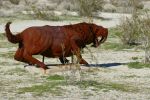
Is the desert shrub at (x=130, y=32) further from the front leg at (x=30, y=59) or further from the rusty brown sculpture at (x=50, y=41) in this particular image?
the front leg at (x=30, y=59)

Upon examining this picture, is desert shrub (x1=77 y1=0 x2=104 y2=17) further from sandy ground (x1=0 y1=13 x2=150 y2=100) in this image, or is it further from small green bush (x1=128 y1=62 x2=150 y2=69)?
small green bush (x1=128 y1=62 x2=150 y2=69)

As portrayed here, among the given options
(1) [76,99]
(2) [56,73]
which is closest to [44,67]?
(2) [56,73]

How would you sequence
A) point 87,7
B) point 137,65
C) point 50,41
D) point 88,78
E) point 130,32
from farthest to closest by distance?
point 87,7 < point 130,32 < point 137,65 < point 50,41 < point 88,78

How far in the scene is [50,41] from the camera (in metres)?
17.4

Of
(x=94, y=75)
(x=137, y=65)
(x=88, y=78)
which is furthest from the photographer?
(x=137, y=65)

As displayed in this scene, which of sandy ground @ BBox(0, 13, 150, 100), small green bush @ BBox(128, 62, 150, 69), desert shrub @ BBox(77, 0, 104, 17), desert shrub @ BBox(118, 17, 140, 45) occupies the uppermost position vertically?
sandy ground @ BBox(0, 13, 150, 100)

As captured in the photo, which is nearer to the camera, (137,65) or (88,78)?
(88,78)

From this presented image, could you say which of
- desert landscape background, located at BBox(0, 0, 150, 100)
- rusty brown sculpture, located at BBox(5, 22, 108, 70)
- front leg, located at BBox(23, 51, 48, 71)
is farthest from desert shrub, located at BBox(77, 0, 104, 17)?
front leg, located at BBox(23, 51, 48, 71)

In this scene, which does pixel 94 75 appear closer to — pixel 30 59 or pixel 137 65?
pixel 30 59

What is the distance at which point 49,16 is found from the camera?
38312 millimetres

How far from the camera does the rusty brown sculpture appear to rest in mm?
17344

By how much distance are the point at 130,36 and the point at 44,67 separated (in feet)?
31.6

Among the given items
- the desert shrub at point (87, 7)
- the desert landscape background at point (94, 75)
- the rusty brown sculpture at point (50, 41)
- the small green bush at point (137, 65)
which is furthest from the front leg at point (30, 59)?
the desert shrub at point (87, 7)

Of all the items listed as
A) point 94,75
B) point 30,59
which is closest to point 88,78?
point 94,75
